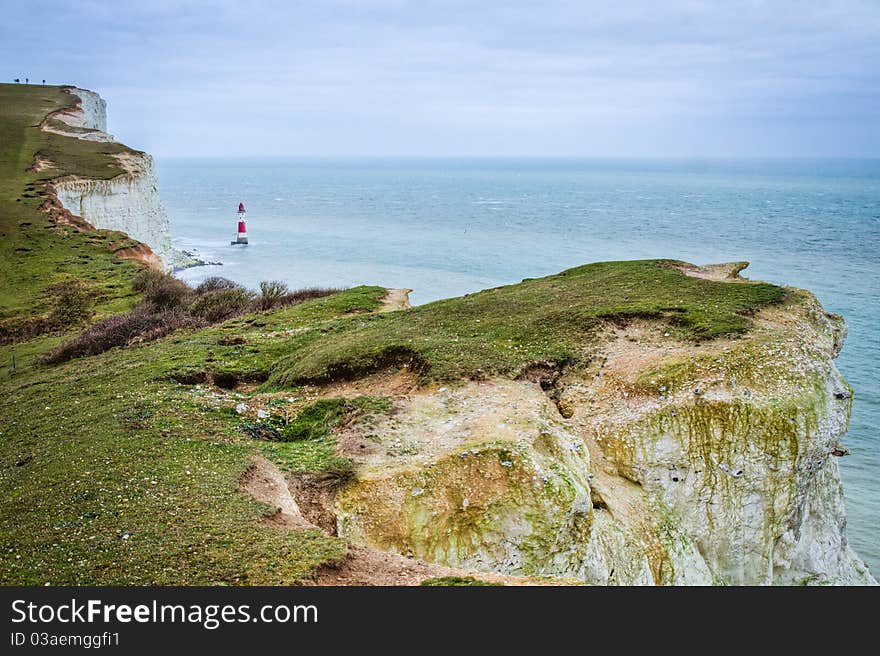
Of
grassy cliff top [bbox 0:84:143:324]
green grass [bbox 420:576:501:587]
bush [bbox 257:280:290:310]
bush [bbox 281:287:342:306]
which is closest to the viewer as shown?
green grass [bbox 420:576:501:587]

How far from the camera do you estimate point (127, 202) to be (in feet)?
202

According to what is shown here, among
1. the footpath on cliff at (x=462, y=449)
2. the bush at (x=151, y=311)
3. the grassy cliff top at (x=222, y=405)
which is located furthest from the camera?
the bush at (x=151, y=311)

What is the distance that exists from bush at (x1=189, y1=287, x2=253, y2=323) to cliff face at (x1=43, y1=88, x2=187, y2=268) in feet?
82.9

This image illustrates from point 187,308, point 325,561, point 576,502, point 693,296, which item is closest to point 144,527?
point 325,561

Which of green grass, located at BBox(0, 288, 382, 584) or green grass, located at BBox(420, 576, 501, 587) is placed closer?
green grass, located at BBox(420, 576, 501, 587)

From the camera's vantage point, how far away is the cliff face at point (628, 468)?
14.6 m

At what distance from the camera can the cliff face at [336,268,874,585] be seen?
14617 mm

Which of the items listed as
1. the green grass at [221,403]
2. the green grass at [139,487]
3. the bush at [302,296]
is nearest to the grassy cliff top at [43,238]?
the green grass at [221,403]

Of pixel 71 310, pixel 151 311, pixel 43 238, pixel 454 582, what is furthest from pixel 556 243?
pixel 454 582

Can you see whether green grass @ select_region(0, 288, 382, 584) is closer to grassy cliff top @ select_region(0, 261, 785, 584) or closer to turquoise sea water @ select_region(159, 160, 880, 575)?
grassy cliff top @ select_region(0, 261, 785, 584)

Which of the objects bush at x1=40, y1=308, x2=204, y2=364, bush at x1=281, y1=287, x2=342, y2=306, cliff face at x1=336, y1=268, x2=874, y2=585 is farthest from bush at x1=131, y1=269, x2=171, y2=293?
cliff face at x1=336, y1=268, x2=874, y2=585

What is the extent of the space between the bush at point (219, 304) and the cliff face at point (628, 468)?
20.0m

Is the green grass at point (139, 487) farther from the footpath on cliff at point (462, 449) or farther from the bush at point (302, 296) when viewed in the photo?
the bush at point (302, 296)

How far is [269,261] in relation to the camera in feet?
273
